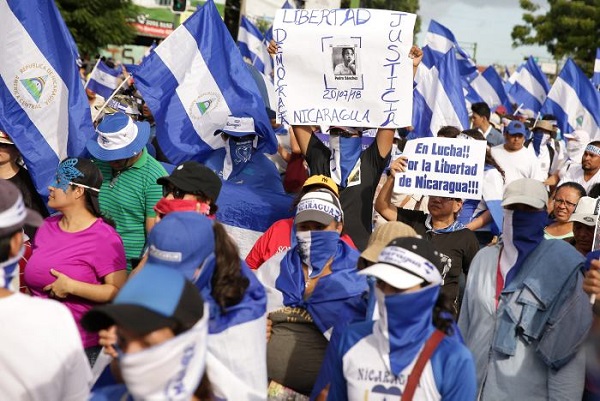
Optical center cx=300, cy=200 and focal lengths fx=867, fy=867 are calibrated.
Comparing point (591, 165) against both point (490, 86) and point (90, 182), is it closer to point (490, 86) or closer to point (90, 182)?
point (90, 182)

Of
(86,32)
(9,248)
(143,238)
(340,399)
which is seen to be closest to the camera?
(9,248)

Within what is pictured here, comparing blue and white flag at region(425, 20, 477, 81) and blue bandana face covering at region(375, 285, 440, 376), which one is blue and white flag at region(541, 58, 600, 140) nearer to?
blue and white flag at region(425, 20, 477, 81)

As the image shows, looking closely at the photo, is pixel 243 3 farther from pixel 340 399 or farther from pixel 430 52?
pixel 340 399

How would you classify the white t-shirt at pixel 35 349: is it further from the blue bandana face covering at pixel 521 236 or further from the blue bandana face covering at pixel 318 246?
the blue bandana face covering at pixel 521 236

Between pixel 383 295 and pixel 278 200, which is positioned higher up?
pixel 383 295

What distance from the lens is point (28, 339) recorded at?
291 cm

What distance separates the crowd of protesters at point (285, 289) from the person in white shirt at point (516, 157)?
2850 mm

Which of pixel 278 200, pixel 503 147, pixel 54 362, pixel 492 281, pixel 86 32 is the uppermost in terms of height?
pixel 54 362

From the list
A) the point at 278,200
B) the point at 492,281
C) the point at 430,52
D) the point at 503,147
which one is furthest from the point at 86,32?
the point at 492,281

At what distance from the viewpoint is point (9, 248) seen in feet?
9.76

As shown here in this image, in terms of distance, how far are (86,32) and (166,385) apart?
3340 cm

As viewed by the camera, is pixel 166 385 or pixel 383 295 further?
pixel 383 295

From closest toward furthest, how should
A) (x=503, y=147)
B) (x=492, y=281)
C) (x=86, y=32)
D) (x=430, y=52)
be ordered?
1. (x=492, y=281)
2. (x=503, y=147)
3. (x=430, y=52)
4. (x=86, y=32)

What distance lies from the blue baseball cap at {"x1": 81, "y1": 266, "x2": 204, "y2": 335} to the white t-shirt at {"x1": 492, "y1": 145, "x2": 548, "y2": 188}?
24.4 ft
